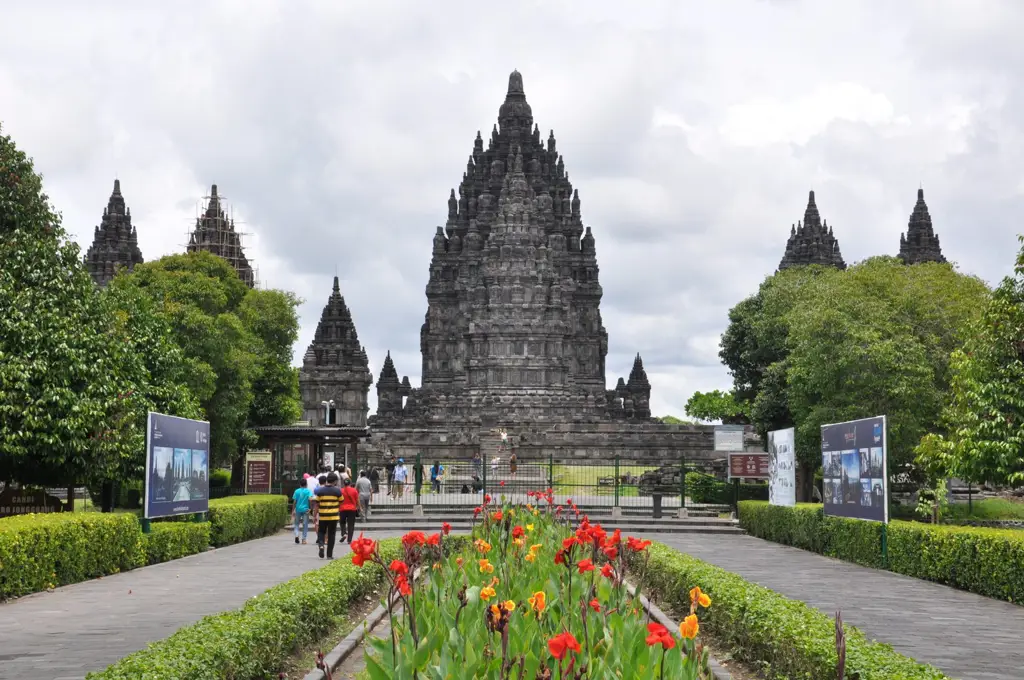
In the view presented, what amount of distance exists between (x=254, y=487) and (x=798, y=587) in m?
24.5

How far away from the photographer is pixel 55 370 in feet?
83.4

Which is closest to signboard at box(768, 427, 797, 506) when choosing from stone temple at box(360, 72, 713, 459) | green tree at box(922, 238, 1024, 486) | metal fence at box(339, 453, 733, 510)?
green tree at box(922, 238, 1024, 486)

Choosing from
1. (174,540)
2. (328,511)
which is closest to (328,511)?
(328,511)

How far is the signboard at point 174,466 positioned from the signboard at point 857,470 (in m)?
14.1

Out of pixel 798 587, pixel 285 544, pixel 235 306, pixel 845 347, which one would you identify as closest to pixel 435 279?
pixel 235 306

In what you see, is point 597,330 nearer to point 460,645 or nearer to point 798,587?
point 798,587

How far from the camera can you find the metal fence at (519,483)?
138ft

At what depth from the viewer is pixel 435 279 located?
11038 centimetres

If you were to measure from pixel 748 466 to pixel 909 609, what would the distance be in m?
24.5

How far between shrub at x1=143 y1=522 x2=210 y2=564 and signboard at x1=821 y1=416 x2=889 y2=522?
14.2 meters

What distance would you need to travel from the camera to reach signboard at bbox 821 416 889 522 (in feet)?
79.0

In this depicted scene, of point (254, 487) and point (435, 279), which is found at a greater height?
point (435, 279)

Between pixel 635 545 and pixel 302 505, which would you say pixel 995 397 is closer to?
pixel 302 505

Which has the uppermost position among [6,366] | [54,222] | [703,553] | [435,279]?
[435,279]
